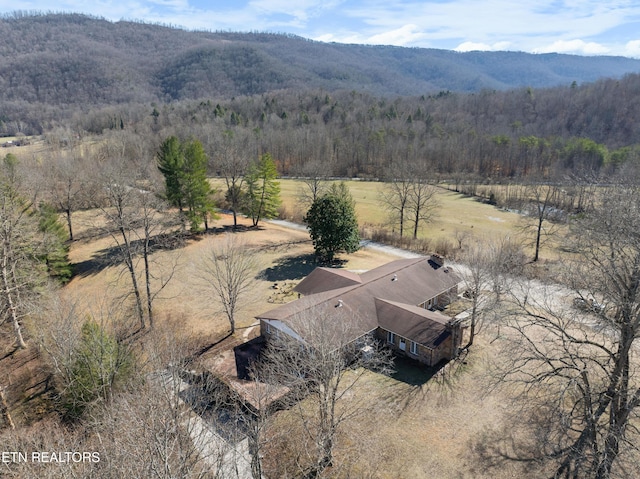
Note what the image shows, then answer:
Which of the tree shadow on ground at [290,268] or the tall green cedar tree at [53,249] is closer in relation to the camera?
the tall green cedar tree at [53,249]

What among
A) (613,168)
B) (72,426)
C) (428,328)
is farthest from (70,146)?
(613,168)

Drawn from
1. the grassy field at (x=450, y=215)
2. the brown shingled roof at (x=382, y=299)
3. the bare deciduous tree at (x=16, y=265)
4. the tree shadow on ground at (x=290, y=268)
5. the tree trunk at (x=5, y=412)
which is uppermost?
the bare deciduous tree at (x=16, y=265)

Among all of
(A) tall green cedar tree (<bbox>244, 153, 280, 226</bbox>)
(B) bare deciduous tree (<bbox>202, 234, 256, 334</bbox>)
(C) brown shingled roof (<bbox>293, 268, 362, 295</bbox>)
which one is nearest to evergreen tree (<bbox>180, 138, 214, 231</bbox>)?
(A) tall green cedar tree (<bbox>244, 153, 280, 226</bbox>)

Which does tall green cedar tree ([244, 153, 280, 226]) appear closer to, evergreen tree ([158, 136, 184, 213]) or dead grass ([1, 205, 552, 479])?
evergreen tree ([158, 136, 184, 213])

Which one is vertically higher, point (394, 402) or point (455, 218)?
point (394, 402)

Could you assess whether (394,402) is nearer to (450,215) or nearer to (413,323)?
(413,323)

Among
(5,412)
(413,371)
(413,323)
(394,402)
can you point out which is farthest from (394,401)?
(5,412)

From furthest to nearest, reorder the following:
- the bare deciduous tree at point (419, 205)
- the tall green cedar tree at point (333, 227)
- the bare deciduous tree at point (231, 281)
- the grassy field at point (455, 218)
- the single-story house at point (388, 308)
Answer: the bare deciduous tree at point (419, 205), the grassy field at point (455, 218), the tall green cedar tree at point (333, 227), the bare deciduous tree at point (231, 281), the single-story house at point (388, 308)

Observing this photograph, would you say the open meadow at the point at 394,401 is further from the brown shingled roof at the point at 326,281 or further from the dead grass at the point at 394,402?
the brown shingled roof at the point at 326,281

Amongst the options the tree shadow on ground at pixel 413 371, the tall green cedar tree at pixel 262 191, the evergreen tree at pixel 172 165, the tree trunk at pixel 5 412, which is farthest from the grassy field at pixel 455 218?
the tree trunk at pixel 5 412
